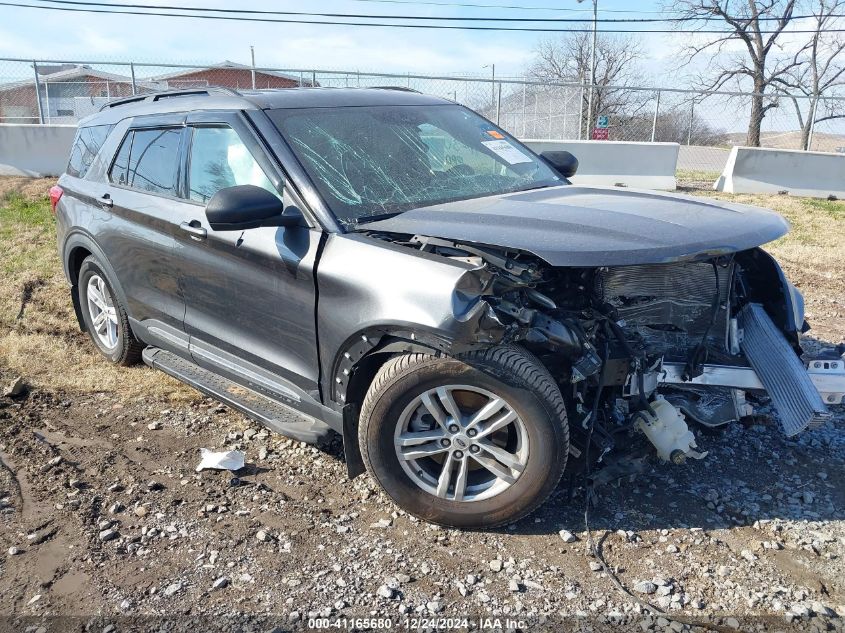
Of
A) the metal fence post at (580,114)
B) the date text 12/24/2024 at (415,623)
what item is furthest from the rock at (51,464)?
the metal fence post at (580,114)

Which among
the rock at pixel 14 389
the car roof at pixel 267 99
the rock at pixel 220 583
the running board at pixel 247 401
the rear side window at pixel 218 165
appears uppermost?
the car roof at pixel 267 99

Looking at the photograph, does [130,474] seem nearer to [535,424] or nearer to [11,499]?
[11,499]

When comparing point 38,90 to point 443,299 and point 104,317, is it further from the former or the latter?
point 443,299

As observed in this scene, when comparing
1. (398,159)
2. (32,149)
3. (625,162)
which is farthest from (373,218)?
(32,149)

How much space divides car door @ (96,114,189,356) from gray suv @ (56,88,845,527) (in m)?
0.03

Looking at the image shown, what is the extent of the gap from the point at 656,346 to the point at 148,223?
2.96 meters

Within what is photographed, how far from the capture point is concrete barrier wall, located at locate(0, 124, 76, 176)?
14.7m

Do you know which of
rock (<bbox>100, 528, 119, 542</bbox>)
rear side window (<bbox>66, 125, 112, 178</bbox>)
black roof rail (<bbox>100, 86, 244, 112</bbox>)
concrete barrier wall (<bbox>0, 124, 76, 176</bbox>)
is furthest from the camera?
concrete barrier wall (<bbox>0, 124, 76, 176</bbox>)

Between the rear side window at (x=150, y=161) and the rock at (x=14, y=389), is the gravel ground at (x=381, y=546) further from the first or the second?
the rear side window at (x=150, y=161)

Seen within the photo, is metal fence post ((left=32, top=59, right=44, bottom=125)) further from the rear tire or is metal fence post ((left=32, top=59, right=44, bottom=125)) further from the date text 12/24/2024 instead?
the date text 12/24/2024

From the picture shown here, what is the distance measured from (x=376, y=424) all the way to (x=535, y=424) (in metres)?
0.69

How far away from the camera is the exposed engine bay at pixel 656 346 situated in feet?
10.1

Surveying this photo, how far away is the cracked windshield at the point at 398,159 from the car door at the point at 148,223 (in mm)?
917

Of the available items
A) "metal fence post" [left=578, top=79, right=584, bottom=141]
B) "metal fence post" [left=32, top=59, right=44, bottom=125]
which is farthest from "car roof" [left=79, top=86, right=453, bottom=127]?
"metal fence post" [left=578, top=79, right=584, bottom=141]
